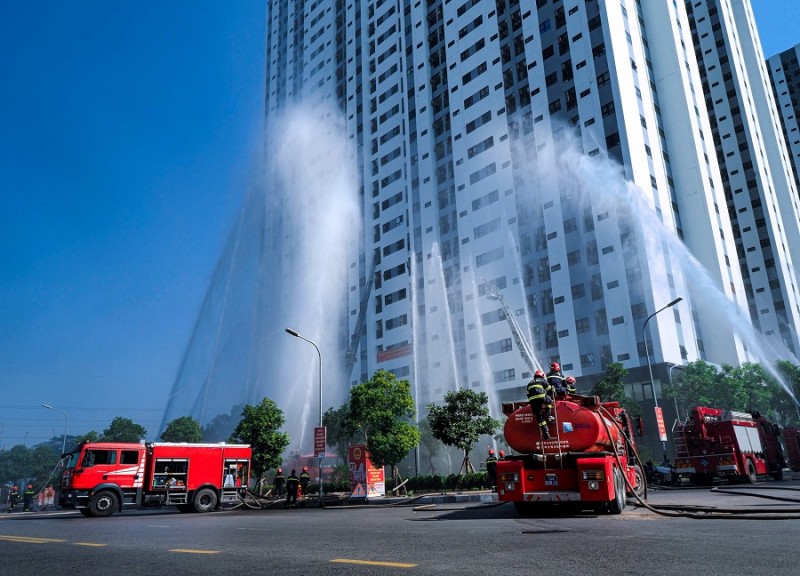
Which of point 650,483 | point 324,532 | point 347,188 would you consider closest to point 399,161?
point 347,188

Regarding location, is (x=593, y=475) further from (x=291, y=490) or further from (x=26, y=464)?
(x=26, y=464)

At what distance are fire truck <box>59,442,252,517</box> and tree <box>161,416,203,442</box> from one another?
150ft

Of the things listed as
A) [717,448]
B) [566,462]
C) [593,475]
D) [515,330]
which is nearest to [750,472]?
[717,448]

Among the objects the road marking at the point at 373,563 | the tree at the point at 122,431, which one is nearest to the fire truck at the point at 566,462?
the road marking at the point at 373,563

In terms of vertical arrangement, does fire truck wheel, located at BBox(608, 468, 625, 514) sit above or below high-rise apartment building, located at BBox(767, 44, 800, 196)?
below

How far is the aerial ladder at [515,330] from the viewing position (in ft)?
199

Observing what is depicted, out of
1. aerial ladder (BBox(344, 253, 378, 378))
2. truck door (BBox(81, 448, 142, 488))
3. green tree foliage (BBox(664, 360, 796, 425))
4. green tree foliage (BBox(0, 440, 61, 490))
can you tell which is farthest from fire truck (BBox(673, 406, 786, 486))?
green tree foliage (BBox(0, 440, 61, 490))

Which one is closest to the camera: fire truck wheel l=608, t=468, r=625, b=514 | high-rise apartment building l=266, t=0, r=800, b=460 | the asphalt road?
the asphalt road

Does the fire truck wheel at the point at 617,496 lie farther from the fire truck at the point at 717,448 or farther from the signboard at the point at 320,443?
the signboard at the point at 320,443

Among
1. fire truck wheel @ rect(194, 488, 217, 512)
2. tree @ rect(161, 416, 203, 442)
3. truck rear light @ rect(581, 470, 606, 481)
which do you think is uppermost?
tree @ rect(161, 416, 203, 442)

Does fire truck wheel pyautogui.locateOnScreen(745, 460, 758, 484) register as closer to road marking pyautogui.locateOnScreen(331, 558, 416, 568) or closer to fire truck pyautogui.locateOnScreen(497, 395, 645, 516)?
fire truck pyautogui.locateOnScreen(497, 395, 645, 516)

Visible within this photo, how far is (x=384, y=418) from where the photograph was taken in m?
32.6

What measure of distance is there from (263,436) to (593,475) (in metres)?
27.6

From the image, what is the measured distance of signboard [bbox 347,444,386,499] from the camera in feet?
82.4
